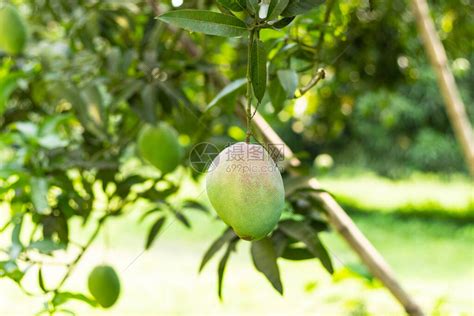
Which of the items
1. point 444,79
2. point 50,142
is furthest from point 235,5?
point 444,79

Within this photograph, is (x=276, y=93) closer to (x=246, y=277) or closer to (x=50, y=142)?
(x=50, y=142)

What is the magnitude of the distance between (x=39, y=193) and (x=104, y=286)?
22cm

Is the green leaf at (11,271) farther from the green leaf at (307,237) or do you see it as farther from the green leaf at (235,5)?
the green leaf at (235,5)

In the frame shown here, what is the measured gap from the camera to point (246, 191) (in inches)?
18.4

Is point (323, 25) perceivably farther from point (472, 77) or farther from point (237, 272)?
point (472, 77)

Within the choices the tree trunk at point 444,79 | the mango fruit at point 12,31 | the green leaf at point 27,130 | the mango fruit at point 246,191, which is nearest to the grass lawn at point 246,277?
the tree trunk at point 444,79

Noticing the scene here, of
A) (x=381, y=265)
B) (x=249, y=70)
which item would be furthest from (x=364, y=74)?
(x=249, y=70)

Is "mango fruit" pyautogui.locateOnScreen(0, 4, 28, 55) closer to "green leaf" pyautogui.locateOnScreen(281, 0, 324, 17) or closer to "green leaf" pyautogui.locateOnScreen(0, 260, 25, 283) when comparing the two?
"green leaf" pyautogui.locateOnScreen(0, 260, 25, 283)

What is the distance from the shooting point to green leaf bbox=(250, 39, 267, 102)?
477 mm

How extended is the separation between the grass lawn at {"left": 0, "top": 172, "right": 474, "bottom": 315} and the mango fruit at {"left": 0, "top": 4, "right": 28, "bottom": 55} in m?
1.12

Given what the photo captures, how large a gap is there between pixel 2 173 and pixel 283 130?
22.1ft

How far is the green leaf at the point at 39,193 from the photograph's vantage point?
83cm

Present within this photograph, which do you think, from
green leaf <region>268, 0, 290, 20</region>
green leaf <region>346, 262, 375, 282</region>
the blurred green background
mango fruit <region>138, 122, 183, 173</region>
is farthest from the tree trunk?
green leaf <region>268, 0, 290, 20</region>

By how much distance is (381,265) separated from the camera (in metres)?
0.94
